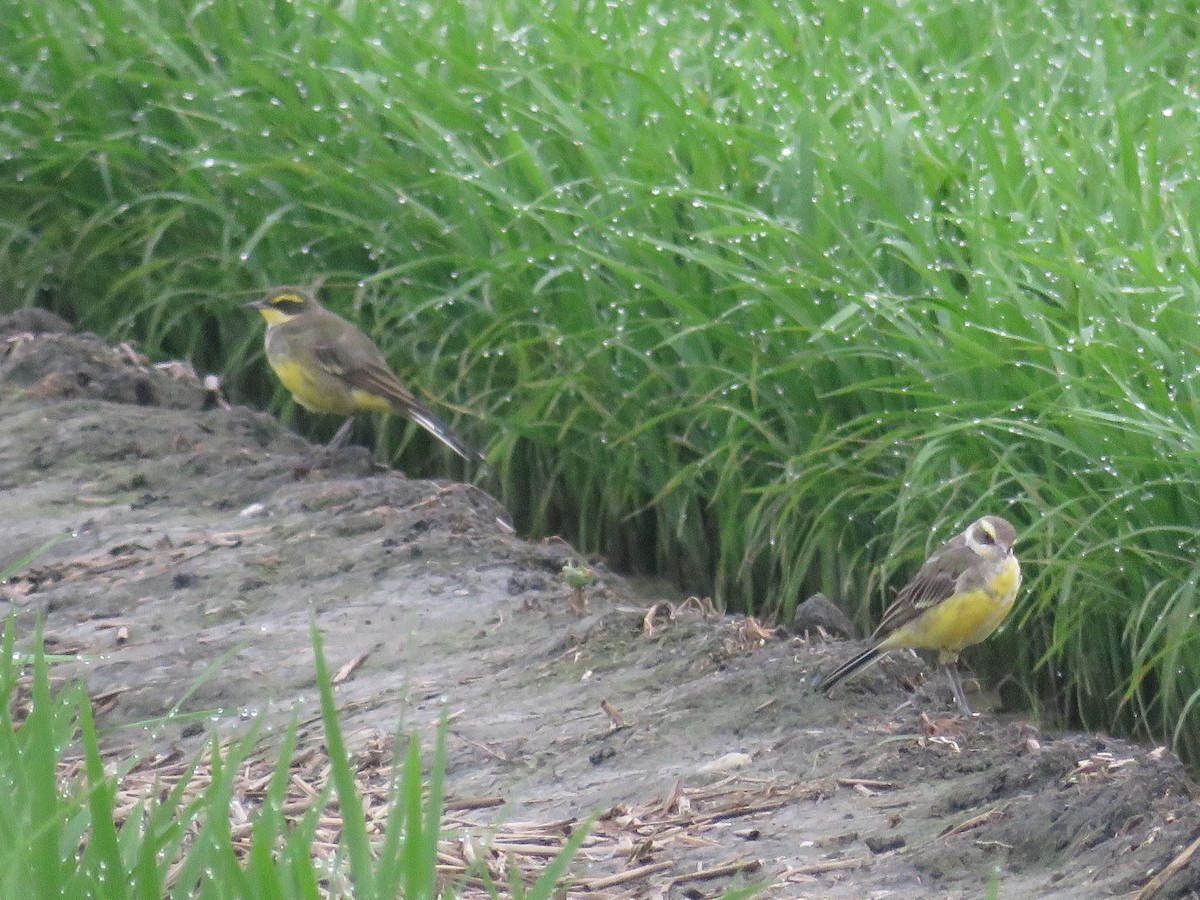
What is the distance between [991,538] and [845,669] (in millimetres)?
671

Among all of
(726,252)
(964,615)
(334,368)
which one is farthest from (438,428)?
(964,615)

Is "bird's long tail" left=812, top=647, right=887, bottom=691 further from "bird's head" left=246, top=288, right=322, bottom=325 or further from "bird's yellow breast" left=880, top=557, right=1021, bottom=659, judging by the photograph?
"bird's head" left=246, top=288, right=322, bottom=325

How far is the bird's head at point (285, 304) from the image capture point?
628 cm

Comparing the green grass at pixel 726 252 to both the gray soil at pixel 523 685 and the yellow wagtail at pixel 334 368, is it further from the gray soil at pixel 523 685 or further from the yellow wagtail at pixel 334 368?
the gray soil at pixel 523 685

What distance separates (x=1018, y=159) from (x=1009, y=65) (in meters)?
1.28

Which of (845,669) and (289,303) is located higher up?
(289,303)

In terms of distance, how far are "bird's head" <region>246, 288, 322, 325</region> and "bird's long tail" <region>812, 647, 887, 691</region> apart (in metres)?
2.92

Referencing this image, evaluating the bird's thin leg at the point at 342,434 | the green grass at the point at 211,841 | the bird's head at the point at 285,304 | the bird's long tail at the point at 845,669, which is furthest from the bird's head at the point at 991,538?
the bird's head at the point at 285,304

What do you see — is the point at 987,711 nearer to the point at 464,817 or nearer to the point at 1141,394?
the point at 1141,394

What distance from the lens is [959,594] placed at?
4242 mm

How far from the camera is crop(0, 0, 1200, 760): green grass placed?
4.88 meters

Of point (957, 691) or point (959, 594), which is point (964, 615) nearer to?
point (959, 594)

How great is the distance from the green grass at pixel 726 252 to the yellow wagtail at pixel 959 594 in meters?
0.32

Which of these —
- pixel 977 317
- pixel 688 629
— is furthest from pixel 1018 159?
pixel 688 629
